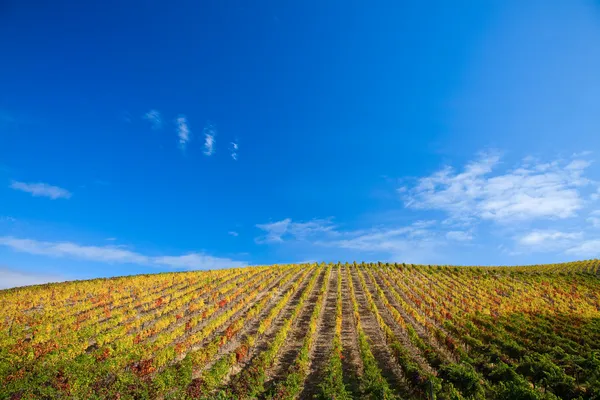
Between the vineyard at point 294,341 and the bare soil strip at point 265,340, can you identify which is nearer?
the vineyard at point 294,341

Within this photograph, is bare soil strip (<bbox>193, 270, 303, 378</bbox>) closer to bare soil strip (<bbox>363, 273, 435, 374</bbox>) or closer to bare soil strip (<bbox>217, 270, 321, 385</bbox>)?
bare soil strip (<bbox>217, 270, 321, 385</bbox>)

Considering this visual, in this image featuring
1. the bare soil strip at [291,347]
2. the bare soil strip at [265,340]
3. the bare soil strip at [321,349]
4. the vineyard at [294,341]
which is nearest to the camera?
the vineyard at [294,341]

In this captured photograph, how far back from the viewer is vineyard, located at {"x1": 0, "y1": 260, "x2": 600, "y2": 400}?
510 inches

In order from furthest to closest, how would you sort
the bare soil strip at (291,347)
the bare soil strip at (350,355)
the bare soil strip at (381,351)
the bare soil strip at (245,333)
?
the bare soil strip at (245,333) → the bare soil strip at (291,347) → the bare soil strip at (381,351) → the bare soil strip at (350,355)

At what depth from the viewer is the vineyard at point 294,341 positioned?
510 inches

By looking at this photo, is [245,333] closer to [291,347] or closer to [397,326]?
[291,347]

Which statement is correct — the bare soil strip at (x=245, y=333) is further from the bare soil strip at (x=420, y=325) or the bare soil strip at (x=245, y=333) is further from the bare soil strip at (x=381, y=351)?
the bare soil strip at (x=420, y=325)

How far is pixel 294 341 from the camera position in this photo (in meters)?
20.5

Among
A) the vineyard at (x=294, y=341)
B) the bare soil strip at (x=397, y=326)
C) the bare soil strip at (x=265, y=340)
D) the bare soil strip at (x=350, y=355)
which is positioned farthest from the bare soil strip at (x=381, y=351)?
the bare soil strip at (x=265, y=340)

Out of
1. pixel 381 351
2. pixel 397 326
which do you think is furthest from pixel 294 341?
pixel 397 326

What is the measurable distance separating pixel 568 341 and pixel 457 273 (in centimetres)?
3328

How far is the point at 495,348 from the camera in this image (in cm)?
1722

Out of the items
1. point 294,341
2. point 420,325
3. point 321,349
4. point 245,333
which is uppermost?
point 420,325

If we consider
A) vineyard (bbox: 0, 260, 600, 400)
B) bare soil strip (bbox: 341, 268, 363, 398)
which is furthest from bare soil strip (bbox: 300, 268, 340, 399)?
bare soil strip (bbox: 341, 268, 363, 398)
